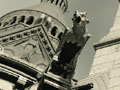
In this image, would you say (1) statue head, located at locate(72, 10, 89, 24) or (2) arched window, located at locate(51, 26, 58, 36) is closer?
(1) statue head, located at locate(72, 10, 89, 24)

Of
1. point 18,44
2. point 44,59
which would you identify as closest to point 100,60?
point 44,59

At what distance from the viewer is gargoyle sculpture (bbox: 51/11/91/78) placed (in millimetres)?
8227

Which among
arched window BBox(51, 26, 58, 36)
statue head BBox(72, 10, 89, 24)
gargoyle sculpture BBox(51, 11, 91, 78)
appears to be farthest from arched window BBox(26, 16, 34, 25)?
statue head BBox(72, 10, 89, 24)

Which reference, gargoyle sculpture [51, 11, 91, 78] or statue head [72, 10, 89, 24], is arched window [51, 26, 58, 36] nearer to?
gargoyle sculpture [51, 11, 91, 78]

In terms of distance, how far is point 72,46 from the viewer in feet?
27.8

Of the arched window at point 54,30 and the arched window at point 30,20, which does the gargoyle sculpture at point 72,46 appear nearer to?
the arched window at point 54,30

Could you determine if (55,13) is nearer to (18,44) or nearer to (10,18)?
(10,18)

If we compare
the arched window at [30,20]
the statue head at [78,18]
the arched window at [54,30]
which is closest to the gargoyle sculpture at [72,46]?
the statue head at [78,18]

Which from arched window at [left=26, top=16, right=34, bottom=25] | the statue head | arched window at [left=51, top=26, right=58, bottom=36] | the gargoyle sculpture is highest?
arched window at [left=26, top=16, right=34, bottom=25]

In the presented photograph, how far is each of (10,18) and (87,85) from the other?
35866 millimetres

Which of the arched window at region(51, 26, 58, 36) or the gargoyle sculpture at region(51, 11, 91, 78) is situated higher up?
the arched window at region(51, 26, 58, 36)

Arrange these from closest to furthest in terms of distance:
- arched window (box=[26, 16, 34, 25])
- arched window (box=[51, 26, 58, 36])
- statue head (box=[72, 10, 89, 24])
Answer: statue head (box=[72, 10, 89, 24]) < arched window (box=[51, 26, 58, 36]) < arched window (box=[26, 16, 34, 25])

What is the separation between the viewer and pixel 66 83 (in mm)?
8273

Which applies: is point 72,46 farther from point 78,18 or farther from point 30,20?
point 30,20
